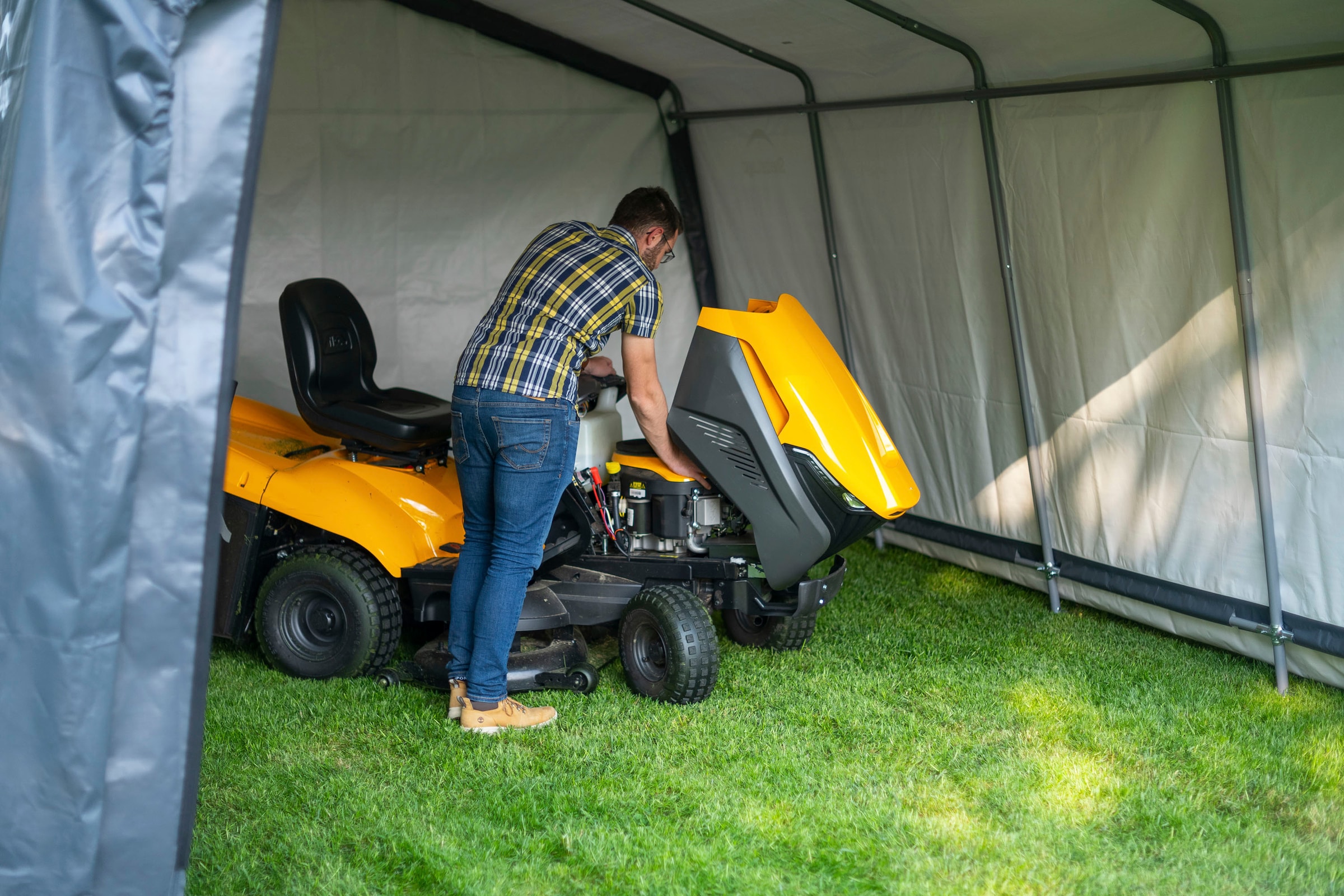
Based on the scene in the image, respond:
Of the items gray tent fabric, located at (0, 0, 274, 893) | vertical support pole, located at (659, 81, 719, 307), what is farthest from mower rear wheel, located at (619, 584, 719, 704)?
vertical support pole, located at (659, 81, 719, 307)

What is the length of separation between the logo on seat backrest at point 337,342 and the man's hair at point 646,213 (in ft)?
3.62

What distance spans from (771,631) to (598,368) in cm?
105

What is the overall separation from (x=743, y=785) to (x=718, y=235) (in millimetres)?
3605

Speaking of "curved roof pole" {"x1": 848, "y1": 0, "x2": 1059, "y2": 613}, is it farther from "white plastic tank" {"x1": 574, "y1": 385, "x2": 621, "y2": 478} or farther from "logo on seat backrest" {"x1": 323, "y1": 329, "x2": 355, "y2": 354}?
"logo on seat backrest" {"x1": 323, "y1": 329, "x2": 355, "y2": 354}

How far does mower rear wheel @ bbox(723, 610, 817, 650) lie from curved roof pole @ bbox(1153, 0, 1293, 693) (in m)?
1.35

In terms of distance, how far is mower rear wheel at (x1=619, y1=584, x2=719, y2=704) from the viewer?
3.48 meters

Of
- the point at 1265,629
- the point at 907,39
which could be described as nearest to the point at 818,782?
the point at 1265,629

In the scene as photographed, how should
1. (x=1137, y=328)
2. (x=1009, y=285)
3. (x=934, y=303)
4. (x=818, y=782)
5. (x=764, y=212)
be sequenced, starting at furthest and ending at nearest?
(x=764, y=212) → (x=934, y=303) → (x=1009, y=285) → (x=1137, y=328) → (x=818, y=782)

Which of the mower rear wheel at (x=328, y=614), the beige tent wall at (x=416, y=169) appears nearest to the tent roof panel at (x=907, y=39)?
the beige tent wall at (x=416, y=169)

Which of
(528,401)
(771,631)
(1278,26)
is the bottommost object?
(771,631)

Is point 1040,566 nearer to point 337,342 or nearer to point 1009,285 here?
point 1009,285

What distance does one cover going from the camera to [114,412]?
72.4 inches

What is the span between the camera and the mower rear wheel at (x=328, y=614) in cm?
375

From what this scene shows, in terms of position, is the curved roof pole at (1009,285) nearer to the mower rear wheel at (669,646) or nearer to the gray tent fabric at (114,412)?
the mower rear wheel at (669,646)
